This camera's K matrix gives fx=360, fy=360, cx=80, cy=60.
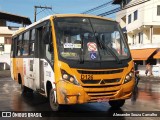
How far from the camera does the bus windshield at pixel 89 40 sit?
A: 10.4m

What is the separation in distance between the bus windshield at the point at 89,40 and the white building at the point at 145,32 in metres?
27.7

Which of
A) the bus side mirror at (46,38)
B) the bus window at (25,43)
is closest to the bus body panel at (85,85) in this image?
the bus side mirror at (46,38)

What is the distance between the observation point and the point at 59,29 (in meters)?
10.7

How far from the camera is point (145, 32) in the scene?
47500mm

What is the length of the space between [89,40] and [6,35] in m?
49.5

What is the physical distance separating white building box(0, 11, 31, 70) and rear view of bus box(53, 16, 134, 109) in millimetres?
42273

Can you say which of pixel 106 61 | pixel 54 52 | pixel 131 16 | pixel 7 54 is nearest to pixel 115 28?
pixel 106 61

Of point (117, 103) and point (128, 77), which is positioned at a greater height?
point (128, 77)

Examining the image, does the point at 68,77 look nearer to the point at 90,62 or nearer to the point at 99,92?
the point at 90,62

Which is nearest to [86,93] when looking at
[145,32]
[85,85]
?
[85,85]

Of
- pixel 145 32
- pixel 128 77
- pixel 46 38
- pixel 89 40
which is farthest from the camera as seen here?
pixel 145 32

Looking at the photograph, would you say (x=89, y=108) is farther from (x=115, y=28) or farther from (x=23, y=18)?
(x=23, y=18)

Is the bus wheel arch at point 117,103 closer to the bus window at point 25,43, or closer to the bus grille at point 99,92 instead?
the bus grille at point 99,92

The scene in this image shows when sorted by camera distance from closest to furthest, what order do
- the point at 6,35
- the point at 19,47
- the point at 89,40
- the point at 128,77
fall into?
the point at 128,77 → the point at 89,40 → the point at 19,47 → the point at 6,35
